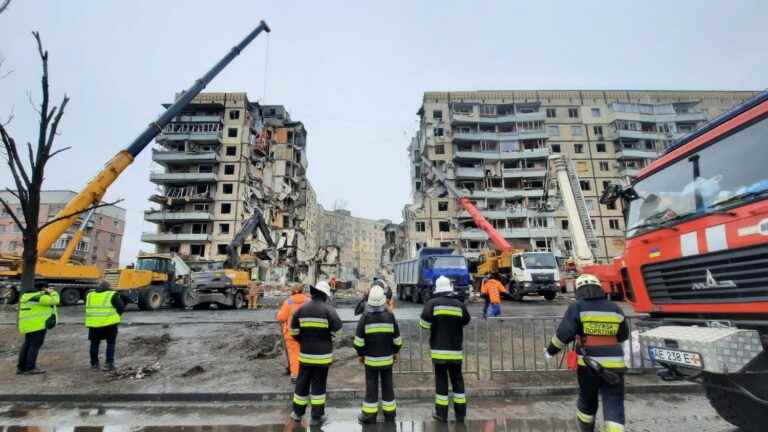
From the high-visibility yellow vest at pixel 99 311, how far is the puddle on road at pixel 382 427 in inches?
102

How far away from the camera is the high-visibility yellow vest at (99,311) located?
7.13 metres

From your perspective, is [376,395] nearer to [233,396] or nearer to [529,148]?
[233,396]

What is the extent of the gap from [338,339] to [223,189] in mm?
41948

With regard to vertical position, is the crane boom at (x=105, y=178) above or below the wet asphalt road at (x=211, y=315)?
above

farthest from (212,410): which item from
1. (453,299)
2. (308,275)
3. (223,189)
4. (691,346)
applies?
(308,275)

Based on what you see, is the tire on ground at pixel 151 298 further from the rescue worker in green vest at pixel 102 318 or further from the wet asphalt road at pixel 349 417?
the wet asphalt road at pixel 349 417

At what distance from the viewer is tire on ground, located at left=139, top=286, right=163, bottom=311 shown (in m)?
18.4

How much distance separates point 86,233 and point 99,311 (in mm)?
60196

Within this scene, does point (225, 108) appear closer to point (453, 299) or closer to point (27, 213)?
point (27, 213)

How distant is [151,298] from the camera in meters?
18.7

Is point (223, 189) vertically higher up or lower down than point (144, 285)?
higher up

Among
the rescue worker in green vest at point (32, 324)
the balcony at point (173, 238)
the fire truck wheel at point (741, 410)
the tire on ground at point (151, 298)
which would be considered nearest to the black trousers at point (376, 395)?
the fire truck wheel at point (741, 410)

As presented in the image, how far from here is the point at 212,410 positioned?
5.33m

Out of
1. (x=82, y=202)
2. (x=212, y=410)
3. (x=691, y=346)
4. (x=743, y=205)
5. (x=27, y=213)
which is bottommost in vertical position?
(x=212, y=410)
